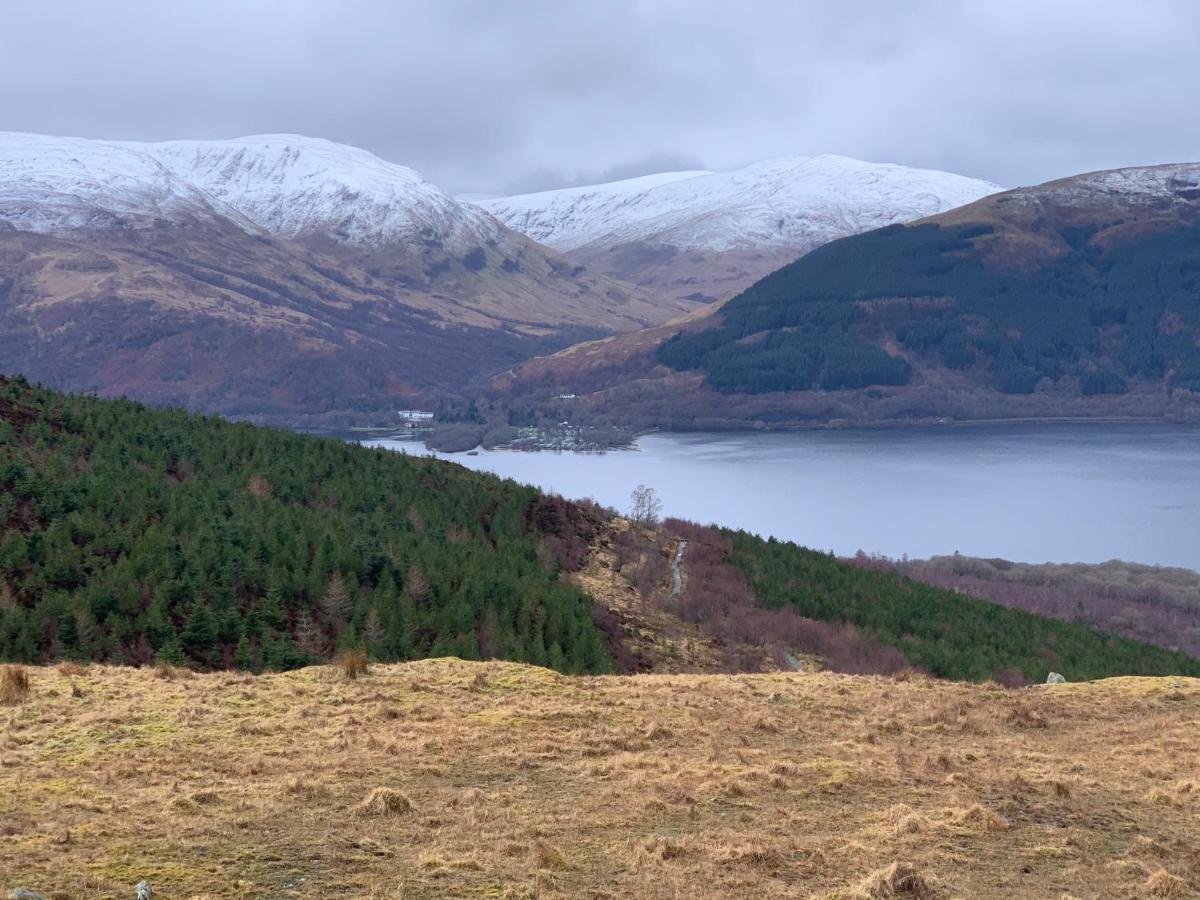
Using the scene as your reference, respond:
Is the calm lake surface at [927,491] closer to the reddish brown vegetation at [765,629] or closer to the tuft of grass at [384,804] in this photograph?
the reddish brown vegetation at [765,629]

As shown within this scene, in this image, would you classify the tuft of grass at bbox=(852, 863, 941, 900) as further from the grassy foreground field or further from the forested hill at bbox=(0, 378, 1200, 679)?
the forested hill at bbox=(0, 378, 1200, 679)

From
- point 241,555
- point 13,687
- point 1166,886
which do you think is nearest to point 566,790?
point 1166,886

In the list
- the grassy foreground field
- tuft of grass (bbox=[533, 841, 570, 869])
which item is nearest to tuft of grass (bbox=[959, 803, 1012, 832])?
the grassy foreground field

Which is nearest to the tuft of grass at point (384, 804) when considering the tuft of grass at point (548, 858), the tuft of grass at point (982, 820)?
the tuft of grass at point (548, 858)

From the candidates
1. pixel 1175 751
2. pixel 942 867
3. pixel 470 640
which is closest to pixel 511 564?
pixel 470 640

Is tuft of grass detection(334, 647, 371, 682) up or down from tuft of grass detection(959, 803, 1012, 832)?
up

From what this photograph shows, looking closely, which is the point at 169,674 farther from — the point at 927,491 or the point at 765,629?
the point at 927,491

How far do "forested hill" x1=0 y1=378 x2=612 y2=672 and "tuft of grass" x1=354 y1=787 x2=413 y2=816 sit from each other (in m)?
12.3

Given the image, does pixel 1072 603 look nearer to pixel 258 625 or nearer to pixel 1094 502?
pixel 1094 502

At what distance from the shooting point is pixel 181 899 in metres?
9.70

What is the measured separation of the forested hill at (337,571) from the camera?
27.2 metres

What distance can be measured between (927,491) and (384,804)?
458 feet

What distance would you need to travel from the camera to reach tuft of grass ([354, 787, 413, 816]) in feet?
39.9

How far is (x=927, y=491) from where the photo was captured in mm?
145750
